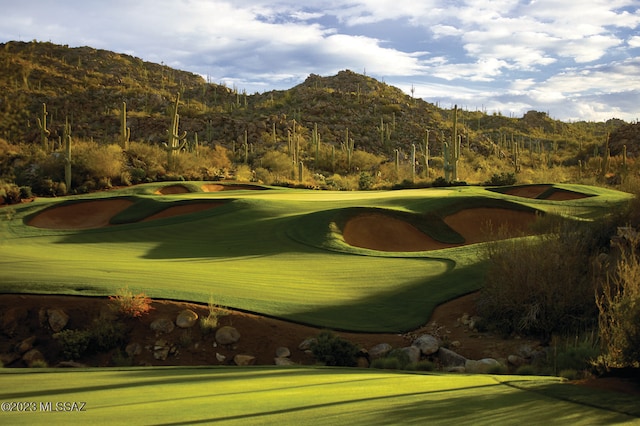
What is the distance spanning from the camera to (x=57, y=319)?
12133 millimetres

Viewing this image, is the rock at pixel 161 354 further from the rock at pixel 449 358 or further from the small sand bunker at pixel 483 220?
the small sand bunker at pixel 483 220

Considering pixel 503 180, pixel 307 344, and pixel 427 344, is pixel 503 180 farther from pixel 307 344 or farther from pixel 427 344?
pixel 307 344

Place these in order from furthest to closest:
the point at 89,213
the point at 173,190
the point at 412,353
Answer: the point at 173,190
the point at 89,213
the point at 412,353

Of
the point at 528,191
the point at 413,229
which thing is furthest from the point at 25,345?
the point at 528,191

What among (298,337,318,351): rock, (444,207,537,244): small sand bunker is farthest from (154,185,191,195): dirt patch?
(298,337,318,351): rock

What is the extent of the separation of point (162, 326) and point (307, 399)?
6502 mm

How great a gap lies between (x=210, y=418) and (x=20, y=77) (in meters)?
95.6

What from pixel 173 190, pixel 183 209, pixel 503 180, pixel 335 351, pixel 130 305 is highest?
pixel 503 180

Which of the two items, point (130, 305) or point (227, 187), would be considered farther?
point (227, 187)

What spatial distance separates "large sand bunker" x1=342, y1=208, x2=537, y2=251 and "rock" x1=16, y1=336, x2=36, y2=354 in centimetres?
1274

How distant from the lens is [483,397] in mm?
6418

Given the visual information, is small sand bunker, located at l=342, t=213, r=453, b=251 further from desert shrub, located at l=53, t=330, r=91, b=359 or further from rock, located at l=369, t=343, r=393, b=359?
desert shrub, located at l=53, t=330, r=91, b=359

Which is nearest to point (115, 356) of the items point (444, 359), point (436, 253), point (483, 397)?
point (444, 359)

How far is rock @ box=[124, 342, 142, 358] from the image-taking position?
37.0 ft
